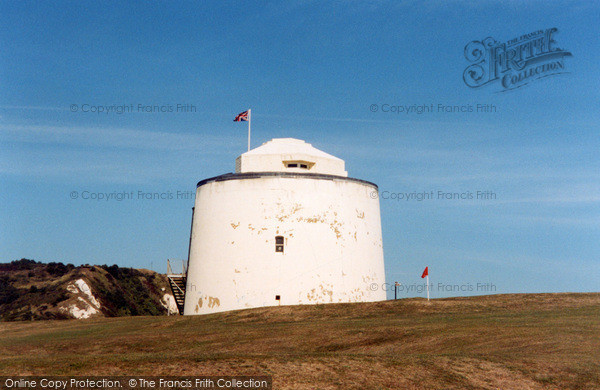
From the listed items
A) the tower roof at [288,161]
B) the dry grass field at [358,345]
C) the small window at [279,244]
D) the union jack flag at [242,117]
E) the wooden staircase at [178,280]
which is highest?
the union jack flag at [242,117]

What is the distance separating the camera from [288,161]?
115 ft

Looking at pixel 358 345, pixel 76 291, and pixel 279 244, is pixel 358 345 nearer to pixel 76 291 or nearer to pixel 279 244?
pixel 279 244

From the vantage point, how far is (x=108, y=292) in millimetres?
58406

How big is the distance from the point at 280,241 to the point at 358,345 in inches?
519

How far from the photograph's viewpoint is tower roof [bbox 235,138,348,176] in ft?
114

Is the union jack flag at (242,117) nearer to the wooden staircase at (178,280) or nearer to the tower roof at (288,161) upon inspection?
the tower roof at (288,161)

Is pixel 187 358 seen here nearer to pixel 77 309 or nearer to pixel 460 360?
pixel 460 360

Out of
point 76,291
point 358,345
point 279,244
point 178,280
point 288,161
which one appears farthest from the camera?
point 76,291

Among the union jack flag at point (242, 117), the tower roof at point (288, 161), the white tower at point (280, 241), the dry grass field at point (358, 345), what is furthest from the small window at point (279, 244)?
the union jack flag at point (242, 117)

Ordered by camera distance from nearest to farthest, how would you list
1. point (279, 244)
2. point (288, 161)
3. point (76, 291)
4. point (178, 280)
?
point (279, 244), point (288, 161), point (178, 280), point (76, 291)

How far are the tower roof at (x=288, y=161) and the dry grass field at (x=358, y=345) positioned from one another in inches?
349

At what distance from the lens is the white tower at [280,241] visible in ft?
104

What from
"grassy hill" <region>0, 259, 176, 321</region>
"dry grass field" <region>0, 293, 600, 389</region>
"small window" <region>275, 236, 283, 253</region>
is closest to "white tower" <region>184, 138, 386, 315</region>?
"small window" <region>275, 236, 283, 253</region>


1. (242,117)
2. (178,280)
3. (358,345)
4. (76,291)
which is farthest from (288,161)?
(76,291)
